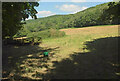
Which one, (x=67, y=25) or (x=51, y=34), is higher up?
(x=67, y=25)

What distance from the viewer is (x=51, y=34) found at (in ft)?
82.7

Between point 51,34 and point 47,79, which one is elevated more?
point 51,34

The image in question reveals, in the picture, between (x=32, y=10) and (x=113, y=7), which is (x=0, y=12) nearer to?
(x=32, y=10)

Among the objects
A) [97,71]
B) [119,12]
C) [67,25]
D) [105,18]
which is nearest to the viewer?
[97,71]

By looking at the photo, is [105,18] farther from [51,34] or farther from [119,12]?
[51,34]

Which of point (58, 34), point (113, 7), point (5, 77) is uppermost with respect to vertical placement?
point (113, 7)

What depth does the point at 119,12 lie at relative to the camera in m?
6.94

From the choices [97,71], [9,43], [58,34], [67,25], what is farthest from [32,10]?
[67,25]

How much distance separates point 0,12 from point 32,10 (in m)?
2.33

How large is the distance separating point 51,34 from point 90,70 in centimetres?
2049

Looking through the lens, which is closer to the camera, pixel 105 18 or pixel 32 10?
pixel 32 10

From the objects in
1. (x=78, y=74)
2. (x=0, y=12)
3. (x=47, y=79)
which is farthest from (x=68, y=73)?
(x=0, y=12)

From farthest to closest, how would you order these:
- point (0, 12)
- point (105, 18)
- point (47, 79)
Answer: point (105, 18), point (0, 12), point (47, 79)

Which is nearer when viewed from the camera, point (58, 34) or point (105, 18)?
point (105, 18)
